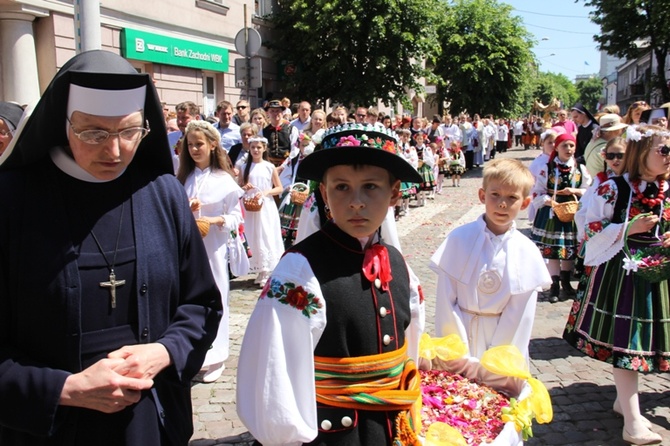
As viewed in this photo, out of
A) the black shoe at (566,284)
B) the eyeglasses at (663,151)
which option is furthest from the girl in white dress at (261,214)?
the eyeglasses at (663,151)

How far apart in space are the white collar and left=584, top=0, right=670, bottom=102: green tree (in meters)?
30.2

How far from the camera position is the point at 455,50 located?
104 ft

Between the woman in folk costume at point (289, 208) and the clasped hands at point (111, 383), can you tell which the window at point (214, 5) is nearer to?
the woman in folk costume at point (289, 208)

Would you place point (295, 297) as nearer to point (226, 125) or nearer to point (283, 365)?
point (283, 365)

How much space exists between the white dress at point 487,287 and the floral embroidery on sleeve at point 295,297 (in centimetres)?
143

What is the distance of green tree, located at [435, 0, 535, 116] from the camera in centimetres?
3075

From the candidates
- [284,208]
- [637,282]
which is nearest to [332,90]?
[284,208]

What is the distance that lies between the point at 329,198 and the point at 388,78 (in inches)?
889

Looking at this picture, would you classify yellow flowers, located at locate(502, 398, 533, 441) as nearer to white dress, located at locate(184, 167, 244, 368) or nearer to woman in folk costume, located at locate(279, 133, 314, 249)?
white dress, located at locate(184, 167, 244, 368)

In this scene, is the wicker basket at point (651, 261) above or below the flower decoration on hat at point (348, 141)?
below

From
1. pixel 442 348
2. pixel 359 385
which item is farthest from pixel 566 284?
pixel 359 385

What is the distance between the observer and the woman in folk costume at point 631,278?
414cm

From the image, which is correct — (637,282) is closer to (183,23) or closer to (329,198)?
(329,198)

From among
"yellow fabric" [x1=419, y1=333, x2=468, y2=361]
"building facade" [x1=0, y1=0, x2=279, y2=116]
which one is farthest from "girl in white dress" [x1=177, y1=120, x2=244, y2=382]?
"yellow fabric" [x1=419, y1=333, x2=468, y2=361]
